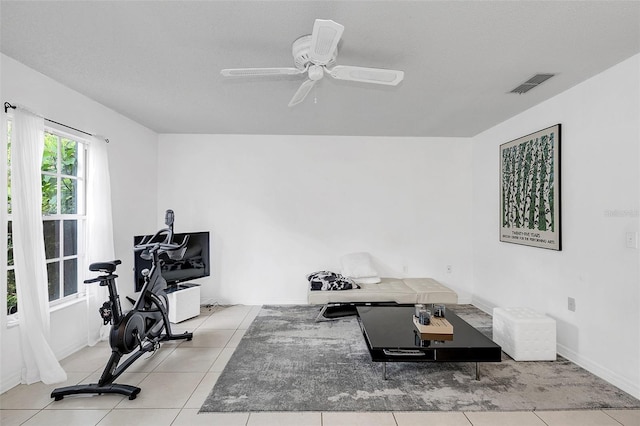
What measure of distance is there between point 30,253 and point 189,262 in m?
1.87

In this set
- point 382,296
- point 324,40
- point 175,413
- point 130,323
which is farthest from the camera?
point 382,296

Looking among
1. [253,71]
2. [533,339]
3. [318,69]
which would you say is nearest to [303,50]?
[318,69]

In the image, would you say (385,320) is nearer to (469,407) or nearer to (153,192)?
(469,407)

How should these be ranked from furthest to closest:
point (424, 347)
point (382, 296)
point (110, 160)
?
1. point (382, 296)
2. point (110, 160)
3. point (424, 347)

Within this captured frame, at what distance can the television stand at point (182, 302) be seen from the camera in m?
4.00

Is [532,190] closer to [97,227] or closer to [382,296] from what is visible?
[382,296]

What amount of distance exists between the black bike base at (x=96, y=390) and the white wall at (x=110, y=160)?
19.8 inches

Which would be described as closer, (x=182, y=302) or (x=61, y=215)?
(x=61, y=215)

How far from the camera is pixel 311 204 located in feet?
16.4

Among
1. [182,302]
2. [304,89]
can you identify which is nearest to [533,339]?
[304,89]

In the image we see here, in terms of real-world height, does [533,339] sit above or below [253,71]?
below

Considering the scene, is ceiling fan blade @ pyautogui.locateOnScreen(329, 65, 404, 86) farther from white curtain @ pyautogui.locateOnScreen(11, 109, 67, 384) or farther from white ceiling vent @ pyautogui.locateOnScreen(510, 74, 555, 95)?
white curtain @ pyautogui.locateOnScreen(11, 109, 67, 384)

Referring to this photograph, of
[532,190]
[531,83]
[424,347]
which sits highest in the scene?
[531,83]

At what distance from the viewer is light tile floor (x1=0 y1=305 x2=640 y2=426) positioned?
2.12m
